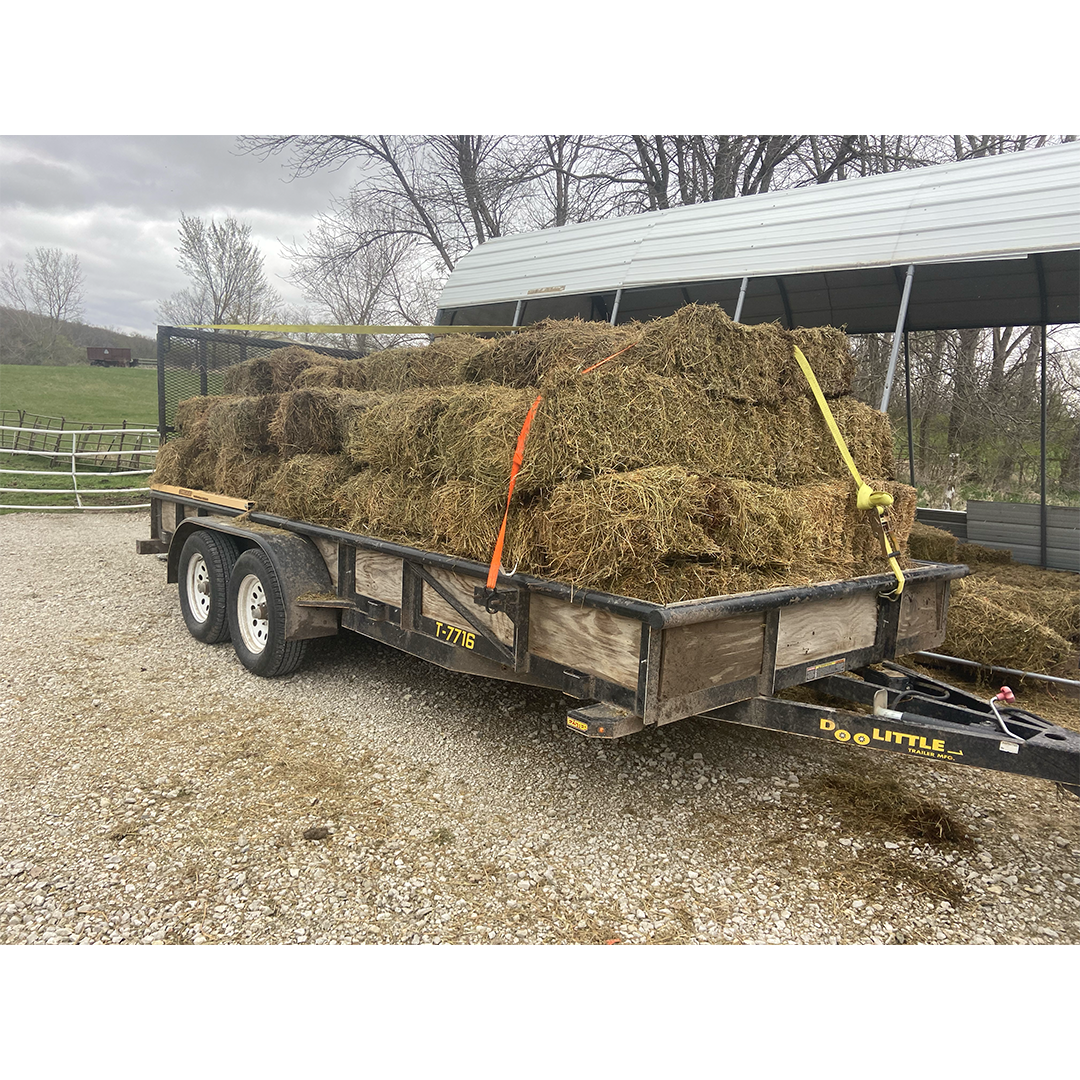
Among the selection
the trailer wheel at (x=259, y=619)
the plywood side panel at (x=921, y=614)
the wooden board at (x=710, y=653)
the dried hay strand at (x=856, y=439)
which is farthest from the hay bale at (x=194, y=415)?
the plywood side panel at (x=921, y=614)

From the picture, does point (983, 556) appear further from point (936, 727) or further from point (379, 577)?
point (379, 577)

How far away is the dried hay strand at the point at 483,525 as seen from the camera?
3166mm

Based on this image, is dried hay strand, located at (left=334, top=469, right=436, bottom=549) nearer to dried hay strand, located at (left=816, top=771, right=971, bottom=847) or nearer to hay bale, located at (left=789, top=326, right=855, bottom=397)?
hay bale, located at (left=789, top=326, right=855, bottom=397)

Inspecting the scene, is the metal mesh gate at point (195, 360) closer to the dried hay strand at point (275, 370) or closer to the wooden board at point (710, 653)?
the dried hay strand at point (275, 370)

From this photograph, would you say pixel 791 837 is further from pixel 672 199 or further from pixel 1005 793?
pixel 672 199

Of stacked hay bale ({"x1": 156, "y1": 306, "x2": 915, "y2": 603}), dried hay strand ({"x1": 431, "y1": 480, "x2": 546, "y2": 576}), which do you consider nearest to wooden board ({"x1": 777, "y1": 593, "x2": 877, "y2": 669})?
stacked hay bale ({"x1": 156, "y1": 306, "x2": 915, "y2": 603})

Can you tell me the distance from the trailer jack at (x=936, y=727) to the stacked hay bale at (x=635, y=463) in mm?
544

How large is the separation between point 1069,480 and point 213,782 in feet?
40.8

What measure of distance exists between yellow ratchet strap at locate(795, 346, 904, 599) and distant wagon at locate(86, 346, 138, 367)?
52.5 metres

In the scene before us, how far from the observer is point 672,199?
17453 millimetres

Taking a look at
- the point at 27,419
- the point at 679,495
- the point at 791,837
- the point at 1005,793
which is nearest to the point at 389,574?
the point at 679,495

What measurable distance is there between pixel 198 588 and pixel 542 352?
3.65 meters

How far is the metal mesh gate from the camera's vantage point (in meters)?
7.68

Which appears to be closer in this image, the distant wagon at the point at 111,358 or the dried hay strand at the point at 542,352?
the dried hay strand at the point at 542,352
